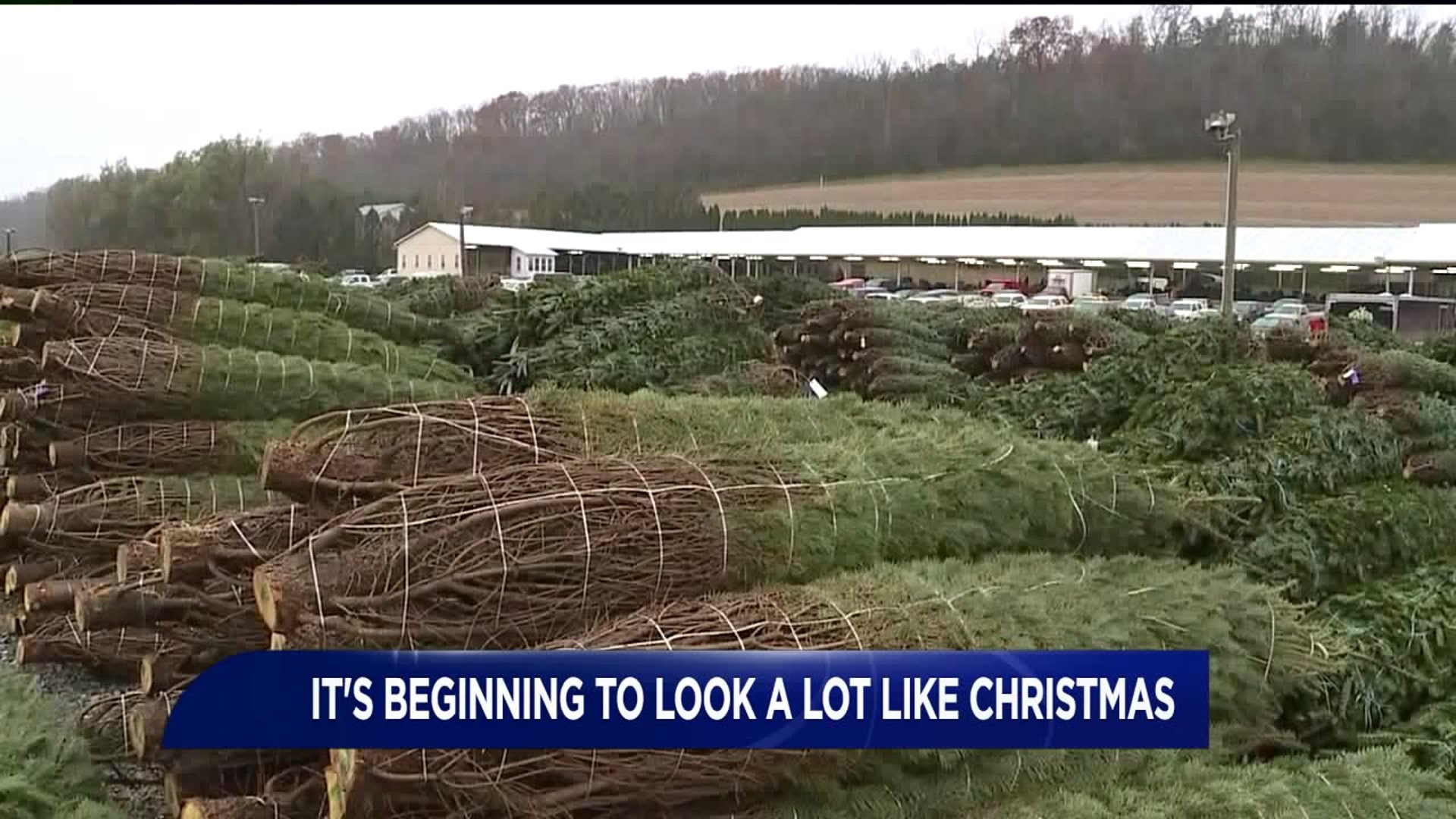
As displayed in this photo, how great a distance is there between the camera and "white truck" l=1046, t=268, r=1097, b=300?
131ft

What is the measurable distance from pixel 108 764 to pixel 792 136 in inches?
2305

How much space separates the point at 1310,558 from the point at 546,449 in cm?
433

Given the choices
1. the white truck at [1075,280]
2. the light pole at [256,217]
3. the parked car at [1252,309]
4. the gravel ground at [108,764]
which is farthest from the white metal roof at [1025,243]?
the gravel ground at [108,764]

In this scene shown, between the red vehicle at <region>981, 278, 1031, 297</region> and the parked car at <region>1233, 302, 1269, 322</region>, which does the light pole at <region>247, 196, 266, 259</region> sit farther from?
the parked car at <region>1233, 302, 1269, 322</region>

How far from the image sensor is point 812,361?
501 inches

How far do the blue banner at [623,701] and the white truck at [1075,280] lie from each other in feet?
123

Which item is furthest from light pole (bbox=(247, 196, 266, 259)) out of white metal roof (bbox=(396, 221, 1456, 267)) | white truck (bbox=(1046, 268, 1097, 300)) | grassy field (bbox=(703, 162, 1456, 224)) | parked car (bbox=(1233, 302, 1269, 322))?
parked car (bbox=(1233, 302, 1269, 322))

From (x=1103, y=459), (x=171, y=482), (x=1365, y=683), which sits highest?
(x=1103, y=459)

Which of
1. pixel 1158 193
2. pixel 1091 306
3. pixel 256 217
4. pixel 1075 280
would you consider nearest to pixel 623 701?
pixel 1091 306

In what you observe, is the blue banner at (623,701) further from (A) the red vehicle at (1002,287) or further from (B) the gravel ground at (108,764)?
(A) the red vehicle at (1002,287)

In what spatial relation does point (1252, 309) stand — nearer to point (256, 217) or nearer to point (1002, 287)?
point (1002, 287)

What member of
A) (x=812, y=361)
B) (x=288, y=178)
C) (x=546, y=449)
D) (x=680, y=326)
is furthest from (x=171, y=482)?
(x=288, y=178)

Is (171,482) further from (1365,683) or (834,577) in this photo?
(1365,683)

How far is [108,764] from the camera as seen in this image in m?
5.58
